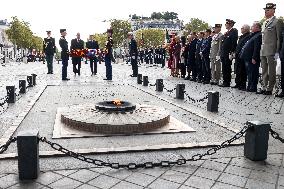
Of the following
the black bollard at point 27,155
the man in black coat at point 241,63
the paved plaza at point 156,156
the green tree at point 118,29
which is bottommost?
the paved plaza at point 156,156

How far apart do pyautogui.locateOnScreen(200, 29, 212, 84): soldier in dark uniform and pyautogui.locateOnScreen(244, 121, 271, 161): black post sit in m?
10.8

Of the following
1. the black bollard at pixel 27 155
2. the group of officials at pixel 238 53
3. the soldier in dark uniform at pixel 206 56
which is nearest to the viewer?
the black bollard at pixel 27 155

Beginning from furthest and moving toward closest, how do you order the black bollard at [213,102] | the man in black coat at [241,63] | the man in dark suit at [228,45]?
the man in dark suit at [228,45], the man in black coat at [241,63], the black bollard at [213,102]

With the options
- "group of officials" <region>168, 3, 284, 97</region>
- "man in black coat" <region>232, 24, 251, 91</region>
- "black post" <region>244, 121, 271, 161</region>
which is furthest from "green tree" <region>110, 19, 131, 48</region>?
"black post" <region>244, 121, 271, 161</region>

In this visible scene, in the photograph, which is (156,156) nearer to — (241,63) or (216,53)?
(241,63)

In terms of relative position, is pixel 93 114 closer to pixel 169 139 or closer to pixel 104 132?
pixel 104 132

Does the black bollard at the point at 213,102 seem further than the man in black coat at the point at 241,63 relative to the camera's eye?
No

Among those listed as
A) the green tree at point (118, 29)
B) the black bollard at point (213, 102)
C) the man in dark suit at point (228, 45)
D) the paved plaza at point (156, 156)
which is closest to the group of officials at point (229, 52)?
the man in dark suit at point (228, 45)

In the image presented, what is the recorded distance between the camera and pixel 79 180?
397 centimetres

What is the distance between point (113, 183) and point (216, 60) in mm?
11163

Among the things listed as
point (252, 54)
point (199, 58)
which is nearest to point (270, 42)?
point (252, 54)

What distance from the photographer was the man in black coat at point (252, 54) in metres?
11.9

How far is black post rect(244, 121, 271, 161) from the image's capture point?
461 centimetres

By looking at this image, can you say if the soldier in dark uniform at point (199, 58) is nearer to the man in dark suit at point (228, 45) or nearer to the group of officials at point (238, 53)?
the group of officials at point (238, 53)
